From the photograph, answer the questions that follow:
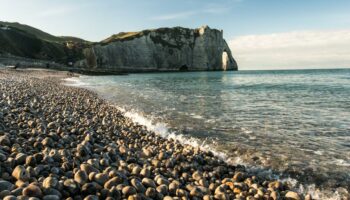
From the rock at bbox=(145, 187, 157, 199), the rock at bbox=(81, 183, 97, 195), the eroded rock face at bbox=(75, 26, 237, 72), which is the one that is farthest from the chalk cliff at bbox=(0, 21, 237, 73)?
the rock at bbox=(81, 183, 97, 195)

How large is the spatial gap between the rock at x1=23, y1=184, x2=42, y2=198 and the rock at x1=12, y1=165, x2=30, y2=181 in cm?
61

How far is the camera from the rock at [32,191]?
4992 mm

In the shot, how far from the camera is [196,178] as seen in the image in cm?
762

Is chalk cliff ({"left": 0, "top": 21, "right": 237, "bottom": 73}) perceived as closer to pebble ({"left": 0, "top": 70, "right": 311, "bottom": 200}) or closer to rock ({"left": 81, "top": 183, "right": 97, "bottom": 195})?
pebble ({"left": 0, "top": 70, "right": 311, "bottom": 200})

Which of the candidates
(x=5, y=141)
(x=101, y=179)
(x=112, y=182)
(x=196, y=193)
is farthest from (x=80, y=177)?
(x=5, y=141)

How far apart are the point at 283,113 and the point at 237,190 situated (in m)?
14.2

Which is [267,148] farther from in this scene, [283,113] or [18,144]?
[283,113]

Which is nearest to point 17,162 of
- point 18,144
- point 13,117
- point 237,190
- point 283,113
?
point 18,144

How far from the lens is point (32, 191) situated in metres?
5.02

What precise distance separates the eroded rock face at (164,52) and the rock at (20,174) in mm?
139657

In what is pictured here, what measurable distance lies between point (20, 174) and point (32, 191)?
32.7 inches

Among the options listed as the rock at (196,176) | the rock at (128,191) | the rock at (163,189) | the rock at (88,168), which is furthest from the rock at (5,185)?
the rock at (196,176)

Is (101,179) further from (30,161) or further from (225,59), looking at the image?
(225,59)

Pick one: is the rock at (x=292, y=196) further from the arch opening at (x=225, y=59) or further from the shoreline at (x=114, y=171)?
the arch opening at (x=225, y=59)
